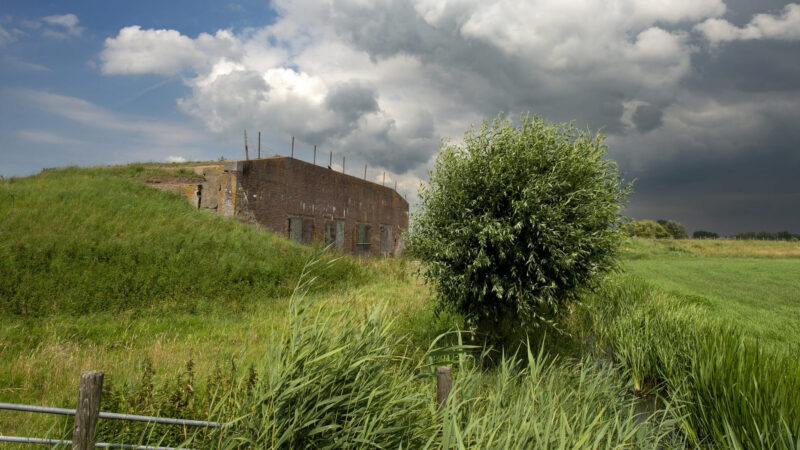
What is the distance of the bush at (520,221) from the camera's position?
838 cm

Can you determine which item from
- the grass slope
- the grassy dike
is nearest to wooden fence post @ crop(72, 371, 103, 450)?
the grassy dike

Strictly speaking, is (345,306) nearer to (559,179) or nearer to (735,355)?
(559,179)

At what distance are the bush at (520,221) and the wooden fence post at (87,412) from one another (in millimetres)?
6334

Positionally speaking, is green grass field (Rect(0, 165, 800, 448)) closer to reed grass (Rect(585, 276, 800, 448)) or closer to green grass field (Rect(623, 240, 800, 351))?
reed grass (Rect(585, 276, 800, 448))

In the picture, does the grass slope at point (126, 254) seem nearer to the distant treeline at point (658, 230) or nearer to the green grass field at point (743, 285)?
the green grass field at point (743, 285)

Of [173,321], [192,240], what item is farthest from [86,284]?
[192,240]

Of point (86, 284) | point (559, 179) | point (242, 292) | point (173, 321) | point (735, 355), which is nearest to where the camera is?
point (735, 355)

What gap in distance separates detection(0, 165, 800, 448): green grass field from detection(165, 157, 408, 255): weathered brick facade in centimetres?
178

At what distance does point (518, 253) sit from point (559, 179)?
1943 millimetres

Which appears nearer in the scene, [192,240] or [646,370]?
[646,370]

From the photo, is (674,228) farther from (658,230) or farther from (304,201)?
(304,201)

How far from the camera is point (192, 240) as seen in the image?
14.9 m

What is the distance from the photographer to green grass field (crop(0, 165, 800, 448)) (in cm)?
364

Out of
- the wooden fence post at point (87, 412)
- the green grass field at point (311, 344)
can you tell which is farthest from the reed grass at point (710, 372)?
the wooden fence post at point (87, 412)
